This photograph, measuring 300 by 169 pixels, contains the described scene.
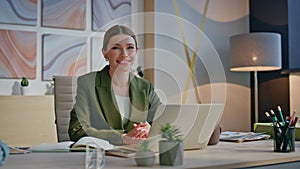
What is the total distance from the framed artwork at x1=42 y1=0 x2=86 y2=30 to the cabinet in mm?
1486

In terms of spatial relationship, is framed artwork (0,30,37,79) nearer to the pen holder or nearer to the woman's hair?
the woman's hair

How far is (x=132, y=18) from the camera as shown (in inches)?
149

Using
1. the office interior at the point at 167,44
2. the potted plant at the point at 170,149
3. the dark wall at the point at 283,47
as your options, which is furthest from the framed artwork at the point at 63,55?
the potted plant at the point at 170,149

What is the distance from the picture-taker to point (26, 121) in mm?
1922

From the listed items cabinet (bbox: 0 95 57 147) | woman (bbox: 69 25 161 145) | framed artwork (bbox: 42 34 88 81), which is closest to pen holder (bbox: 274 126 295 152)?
woman (bbox: 69 25 161 145)

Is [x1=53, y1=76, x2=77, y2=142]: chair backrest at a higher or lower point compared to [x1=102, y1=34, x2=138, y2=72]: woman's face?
lower

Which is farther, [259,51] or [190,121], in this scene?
[259,51]

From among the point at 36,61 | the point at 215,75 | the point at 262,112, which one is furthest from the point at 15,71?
the point at 262,112

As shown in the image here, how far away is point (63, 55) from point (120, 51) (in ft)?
5.33

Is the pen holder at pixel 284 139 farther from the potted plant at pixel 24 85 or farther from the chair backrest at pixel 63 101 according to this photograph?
the potted plant at pixel 24 85

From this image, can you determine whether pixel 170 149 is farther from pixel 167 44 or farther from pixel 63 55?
pixel 167 44

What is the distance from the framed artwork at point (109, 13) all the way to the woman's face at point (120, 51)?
64.6 inches

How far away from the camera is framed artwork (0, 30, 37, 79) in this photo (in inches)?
124

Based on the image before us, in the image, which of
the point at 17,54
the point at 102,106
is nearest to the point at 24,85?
the point at 17,54
